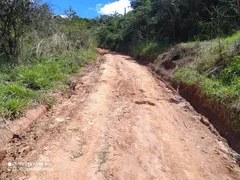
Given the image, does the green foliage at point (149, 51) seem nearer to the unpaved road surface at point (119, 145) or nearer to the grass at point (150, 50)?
the grass at point (150, 50)

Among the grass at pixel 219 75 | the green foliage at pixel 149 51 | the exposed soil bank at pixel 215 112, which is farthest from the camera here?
the green foliage at pixel 149 51

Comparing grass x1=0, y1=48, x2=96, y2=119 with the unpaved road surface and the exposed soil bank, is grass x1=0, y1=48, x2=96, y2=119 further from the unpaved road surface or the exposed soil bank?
the exposed soil bank

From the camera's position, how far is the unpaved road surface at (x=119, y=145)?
8.93 ft

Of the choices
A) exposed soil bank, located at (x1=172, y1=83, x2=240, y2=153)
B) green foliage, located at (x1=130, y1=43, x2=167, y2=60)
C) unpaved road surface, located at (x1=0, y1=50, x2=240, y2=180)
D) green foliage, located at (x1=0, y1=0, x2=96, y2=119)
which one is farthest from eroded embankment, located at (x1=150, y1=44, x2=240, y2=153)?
green foliage, located at (x1=130, y1=43, x2=167, y2=60)

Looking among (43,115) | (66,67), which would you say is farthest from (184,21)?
(43,115)

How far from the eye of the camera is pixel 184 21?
12.6 meters

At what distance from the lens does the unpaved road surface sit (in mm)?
2723

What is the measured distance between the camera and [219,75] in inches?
223

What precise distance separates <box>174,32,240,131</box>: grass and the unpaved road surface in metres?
0.57

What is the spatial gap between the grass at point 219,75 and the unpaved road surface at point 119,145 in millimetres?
572

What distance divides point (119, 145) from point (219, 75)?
3.54m

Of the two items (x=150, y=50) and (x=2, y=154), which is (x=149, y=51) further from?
(x=2, y=154)

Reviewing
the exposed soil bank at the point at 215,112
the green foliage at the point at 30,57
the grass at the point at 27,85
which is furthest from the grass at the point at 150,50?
the exposed soil bank at the point at 215,112

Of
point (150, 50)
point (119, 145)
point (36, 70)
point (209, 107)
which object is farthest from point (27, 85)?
point (150, 50)
